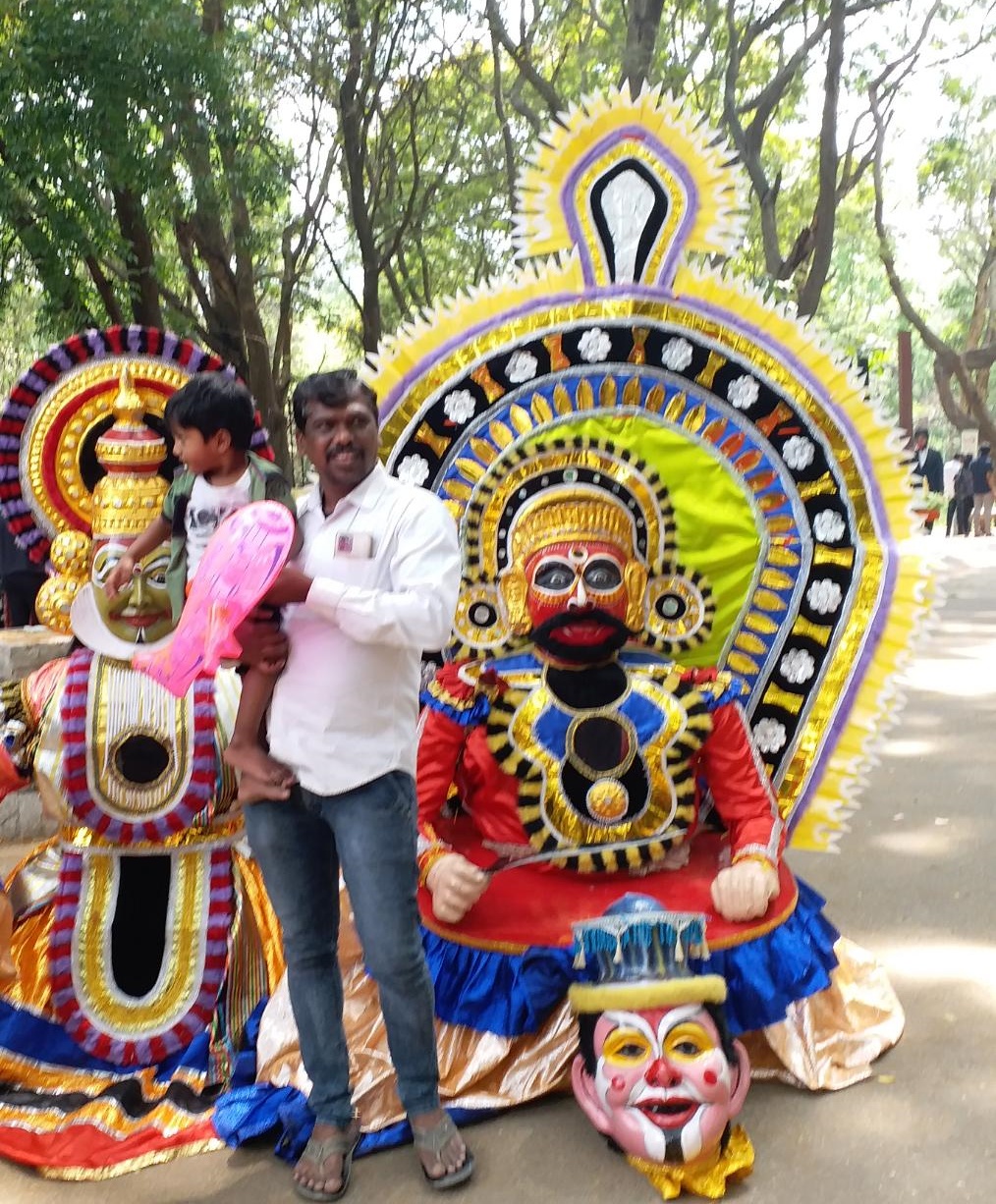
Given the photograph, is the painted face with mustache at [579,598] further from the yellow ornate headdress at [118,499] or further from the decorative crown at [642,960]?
the yellow ornate headdress at [118,499]

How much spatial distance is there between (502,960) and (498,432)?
4.47 feet

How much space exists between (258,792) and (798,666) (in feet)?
5.04

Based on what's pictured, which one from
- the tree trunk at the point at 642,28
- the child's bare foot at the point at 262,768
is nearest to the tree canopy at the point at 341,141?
the tree trunk at the point at 642,28

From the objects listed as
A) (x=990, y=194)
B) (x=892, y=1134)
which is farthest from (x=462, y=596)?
(x=990, y=194)

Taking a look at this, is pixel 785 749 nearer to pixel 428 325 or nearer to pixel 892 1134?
pixel 892 1134

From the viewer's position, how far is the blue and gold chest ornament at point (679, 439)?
3.10m

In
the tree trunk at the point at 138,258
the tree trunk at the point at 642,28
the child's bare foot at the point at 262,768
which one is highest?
the tree trunk at the point at 642,28

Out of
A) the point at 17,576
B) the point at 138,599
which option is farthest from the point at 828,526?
the point at 17,576

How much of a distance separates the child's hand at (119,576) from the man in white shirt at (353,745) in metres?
0.62

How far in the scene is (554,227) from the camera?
3.18m

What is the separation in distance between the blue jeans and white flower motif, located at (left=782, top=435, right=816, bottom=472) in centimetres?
143

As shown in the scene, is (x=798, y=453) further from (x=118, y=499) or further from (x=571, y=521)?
(x=118, y=499)

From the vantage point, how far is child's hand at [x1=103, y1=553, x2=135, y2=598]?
9.30 feet

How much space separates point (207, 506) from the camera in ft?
8.74
